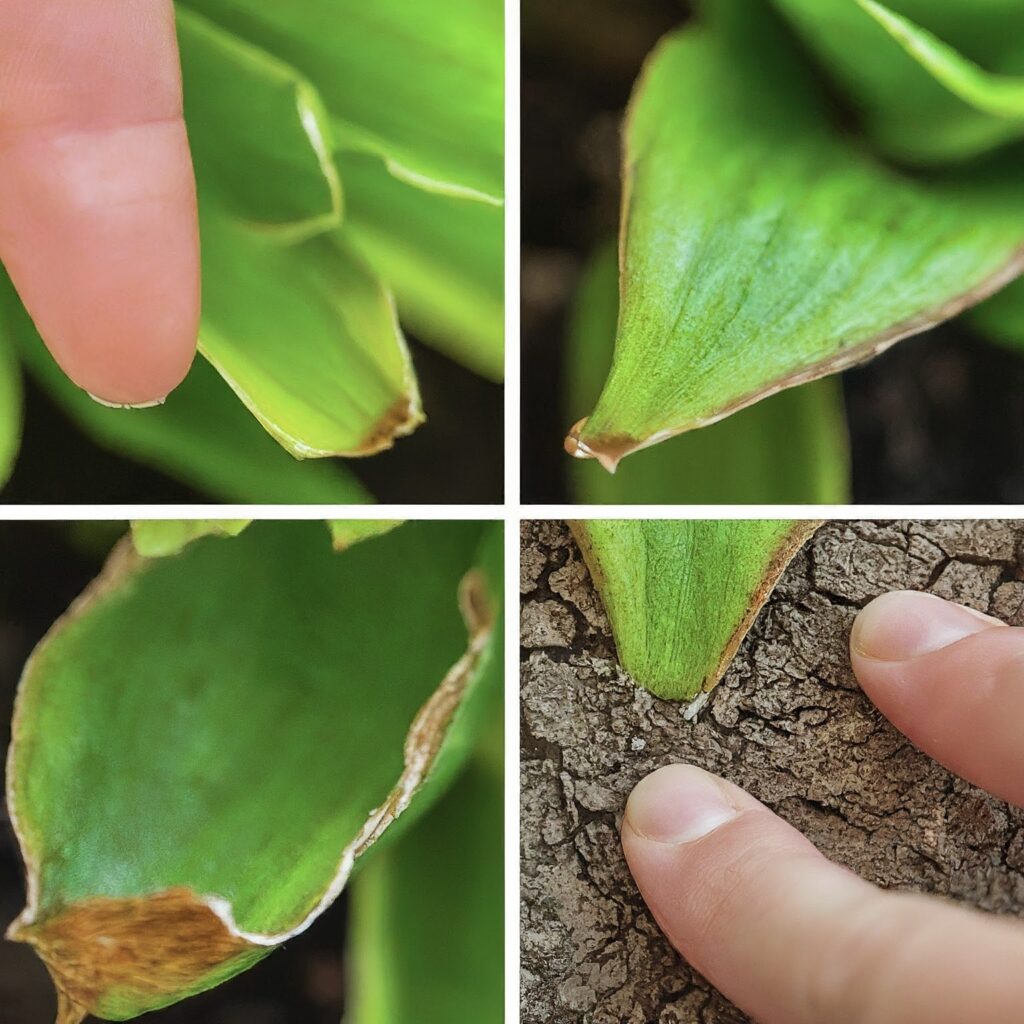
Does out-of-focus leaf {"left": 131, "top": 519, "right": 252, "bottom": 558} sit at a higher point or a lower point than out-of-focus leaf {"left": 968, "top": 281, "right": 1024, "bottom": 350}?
lower

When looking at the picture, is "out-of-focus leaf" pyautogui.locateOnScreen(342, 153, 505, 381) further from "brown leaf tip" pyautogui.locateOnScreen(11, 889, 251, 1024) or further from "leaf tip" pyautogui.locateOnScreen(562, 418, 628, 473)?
"brown leaf tip" pyautogui.locateOnScreen(11, 889, 251, 1024)

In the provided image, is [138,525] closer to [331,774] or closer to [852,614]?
[331,774]

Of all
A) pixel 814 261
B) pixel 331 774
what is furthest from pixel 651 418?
pixel 331 774

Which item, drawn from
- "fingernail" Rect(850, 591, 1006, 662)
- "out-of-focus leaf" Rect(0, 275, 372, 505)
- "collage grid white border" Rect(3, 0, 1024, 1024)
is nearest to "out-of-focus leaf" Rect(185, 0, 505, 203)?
"collage grid white border" Rect(3, 0, 1024, 1024)

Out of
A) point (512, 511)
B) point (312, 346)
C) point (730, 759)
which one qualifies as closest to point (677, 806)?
point (730, 759)

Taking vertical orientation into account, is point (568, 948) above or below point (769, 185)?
below

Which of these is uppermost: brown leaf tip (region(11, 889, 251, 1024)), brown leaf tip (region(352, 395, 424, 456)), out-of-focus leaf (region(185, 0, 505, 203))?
out-of-focus leaf (region(185, 0, 505, 203))

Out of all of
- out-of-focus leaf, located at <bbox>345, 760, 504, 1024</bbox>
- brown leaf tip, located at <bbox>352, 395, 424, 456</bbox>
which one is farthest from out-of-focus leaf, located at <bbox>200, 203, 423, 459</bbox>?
out-of-focus leaf, located at <bbox>345, 760, 504, 1024</bbox>

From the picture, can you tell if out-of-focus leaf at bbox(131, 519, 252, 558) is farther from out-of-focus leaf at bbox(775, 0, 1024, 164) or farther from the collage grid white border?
out-of-focus leaf at bbox(775, 0, 1024, 164)
